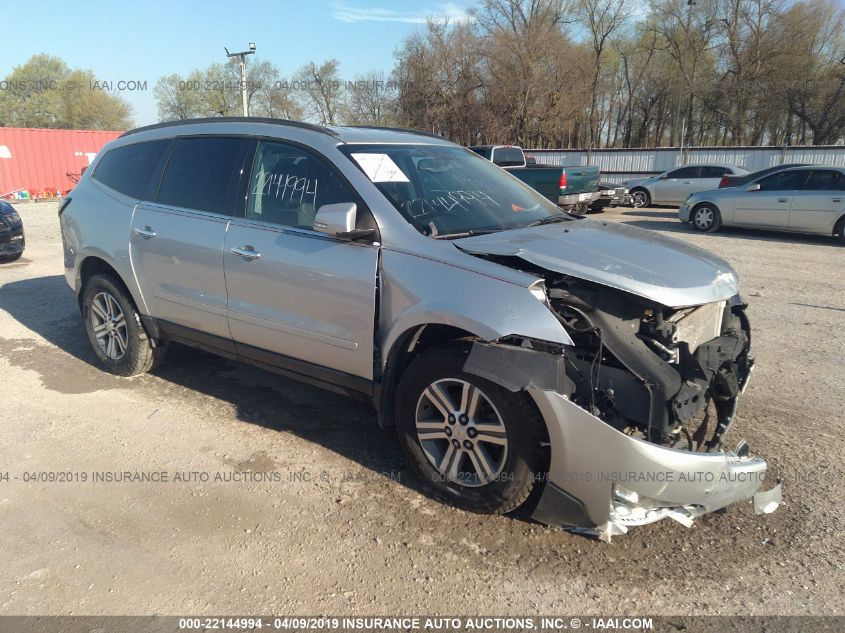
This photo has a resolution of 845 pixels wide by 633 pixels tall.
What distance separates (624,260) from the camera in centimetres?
317

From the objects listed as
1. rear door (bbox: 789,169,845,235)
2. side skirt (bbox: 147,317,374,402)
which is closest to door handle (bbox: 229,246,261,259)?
side skirt (bbox: 147,317,374,402)

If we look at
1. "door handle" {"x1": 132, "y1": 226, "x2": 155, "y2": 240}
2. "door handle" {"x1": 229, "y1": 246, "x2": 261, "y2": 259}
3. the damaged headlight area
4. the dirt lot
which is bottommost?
the dirt lot

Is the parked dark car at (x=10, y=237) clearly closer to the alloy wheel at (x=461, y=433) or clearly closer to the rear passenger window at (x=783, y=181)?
the alloy wheel at (x=461, y=433)

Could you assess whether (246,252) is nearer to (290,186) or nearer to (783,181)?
(290,186)

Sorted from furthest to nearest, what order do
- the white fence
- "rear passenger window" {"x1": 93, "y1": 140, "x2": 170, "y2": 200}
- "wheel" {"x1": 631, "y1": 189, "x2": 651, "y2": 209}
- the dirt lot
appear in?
the white fence, "wheel" {"x1": 631, "y1": 189, "x2": 651, "y2": 209}, "rear passenger window" {"x1": 93, "y1": 140, "x2": 170, "y2": 200}, the dirt lot

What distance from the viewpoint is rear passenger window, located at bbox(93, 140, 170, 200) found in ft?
15.4

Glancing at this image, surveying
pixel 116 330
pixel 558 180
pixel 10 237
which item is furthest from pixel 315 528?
pixel 558 180

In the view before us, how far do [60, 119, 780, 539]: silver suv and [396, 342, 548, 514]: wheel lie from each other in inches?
0.4

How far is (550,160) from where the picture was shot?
104ft

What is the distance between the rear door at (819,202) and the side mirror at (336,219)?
12386 millimetres

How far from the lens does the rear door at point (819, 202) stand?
12.1 metres

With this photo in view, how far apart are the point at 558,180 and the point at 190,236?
13.5 meters

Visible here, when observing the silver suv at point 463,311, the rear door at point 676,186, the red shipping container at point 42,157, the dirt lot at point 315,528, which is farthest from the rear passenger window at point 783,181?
the red shipping container at point 42,157

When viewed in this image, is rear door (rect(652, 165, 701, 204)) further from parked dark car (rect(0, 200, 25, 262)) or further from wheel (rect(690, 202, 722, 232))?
parked dark car (rect(0, 200, 25, 262))
